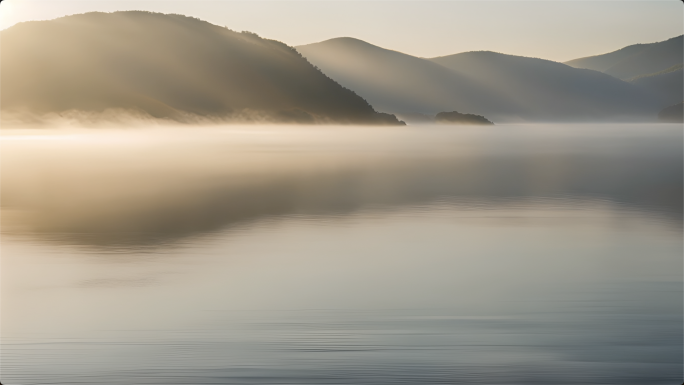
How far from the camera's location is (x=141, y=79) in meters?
176

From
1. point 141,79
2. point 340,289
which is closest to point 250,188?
point 340,289

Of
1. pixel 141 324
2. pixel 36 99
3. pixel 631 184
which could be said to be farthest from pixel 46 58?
pixel 141 324

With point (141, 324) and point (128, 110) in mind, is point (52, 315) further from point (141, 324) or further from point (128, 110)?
point (128, 110)

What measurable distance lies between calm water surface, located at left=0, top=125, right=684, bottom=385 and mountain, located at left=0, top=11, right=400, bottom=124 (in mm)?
138606

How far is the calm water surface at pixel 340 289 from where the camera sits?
6.75 metres

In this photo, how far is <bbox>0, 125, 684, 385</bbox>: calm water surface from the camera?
22.1ft

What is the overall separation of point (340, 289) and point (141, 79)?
175187 millimetres

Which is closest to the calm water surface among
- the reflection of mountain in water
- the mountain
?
the reflection of mountain in water

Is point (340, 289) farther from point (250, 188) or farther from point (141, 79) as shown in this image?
point (141, 79)

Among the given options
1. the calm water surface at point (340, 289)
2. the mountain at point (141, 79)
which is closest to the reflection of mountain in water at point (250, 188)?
the calm water surface at point (340, 289)

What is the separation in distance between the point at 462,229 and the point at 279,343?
7804 millimetres

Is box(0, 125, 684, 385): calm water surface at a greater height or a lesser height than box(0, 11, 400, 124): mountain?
lesser

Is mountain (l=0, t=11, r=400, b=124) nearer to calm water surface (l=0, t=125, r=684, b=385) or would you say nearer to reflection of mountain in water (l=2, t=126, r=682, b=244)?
reflection of mountain in water (l=2, t=126, r=682, b=244)

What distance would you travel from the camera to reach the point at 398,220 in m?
15.6
